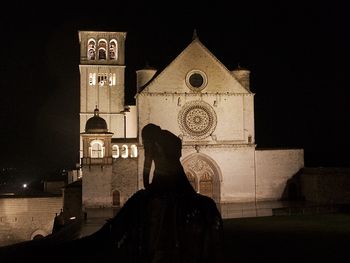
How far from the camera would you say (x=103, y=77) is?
5141 centimetres

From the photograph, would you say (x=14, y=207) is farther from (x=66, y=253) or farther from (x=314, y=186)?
(x=66, y=253)

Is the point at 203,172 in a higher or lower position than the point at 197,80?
lower

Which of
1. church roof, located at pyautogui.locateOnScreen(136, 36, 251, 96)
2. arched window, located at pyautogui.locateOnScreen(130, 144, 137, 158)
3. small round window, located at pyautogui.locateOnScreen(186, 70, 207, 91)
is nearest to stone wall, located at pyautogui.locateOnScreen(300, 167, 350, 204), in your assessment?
church roof, located at pyautogui.locateOnScreen(136, 36, 251, 96)

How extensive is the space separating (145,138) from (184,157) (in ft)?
126

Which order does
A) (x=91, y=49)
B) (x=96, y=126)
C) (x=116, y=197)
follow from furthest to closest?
(x=91, y=49) → (x=96, y=126) → (x=116, y=197)

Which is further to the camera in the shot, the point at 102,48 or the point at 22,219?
the point at 102,48

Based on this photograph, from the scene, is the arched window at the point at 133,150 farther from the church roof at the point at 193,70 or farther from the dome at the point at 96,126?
the church roof at the point at 193,70

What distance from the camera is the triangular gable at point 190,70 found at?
44156 mm

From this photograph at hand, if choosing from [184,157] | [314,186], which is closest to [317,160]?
[314,186]

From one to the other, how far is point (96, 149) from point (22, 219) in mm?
8977

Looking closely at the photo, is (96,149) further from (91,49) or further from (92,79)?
(91,49)

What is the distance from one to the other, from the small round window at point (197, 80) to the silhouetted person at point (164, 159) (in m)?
38.4

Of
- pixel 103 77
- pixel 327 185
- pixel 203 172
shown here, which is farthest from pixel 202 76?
pixel 327 185

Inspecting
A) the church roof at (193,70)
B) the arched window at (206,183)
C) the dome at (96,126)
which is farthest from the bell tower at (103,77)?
the arched window at (206,183)
